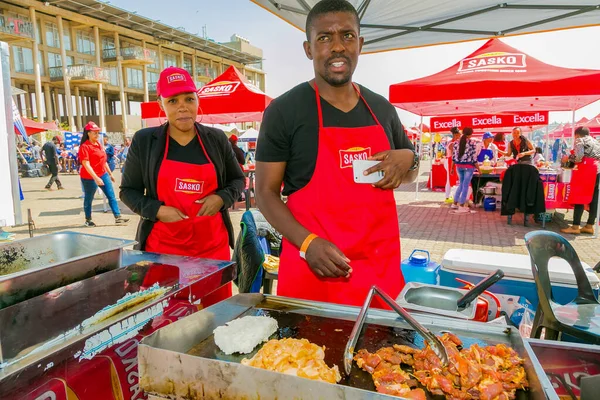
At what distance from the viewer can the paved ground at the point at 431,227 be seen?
19.8ft

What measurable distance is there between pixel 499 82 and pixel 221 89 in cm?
513

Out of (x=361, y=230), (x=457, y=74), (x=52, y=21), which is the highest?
(x=52, y=21)

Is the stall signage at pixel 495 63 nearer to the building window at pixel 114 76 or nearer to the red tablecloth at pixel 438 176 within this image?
the red tablecloth at pixel 438 176

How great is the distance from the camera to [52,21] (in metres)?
27.8

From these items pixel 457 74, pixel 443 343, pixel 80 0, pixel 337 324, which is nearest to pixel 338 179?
pixel 337 324

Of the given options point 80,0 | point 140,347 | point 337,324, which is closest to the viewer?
point 140,347

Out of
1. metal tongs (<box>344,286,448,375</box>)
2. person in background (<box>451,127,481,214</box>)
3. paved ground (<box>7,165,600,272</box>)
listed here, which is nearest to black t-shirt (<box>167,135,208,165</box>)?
metal tongs (<box>344,286,448,375</box>)

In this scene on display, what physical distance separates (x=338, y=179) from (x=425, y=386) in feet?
2.63

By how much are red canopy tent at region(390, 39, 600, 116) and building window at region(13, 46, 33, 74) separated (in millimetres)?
29113

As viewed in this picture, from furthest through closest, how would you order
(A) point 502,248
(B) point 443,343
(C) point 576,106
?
(C) point 576,106 < (A) point 502,248 < (B) point 443,343

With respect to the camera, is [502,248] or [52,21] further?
[52,21]

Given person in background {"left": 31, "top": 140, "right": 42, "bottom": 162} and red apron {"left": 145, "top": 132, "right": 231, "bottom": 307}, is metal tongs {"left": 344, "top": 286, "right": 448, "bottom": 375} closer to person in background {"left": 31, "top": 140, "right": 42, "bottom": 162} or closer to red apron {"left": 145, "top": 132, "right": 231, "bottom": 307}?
red apron {"left": 145, "top": 132, "right": 231, "bottom": 307}

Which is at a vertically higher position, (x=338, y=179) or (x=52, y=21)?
(x=52, y=21)

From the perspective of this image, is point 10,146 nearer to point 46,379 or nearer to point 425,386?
point 46,379
